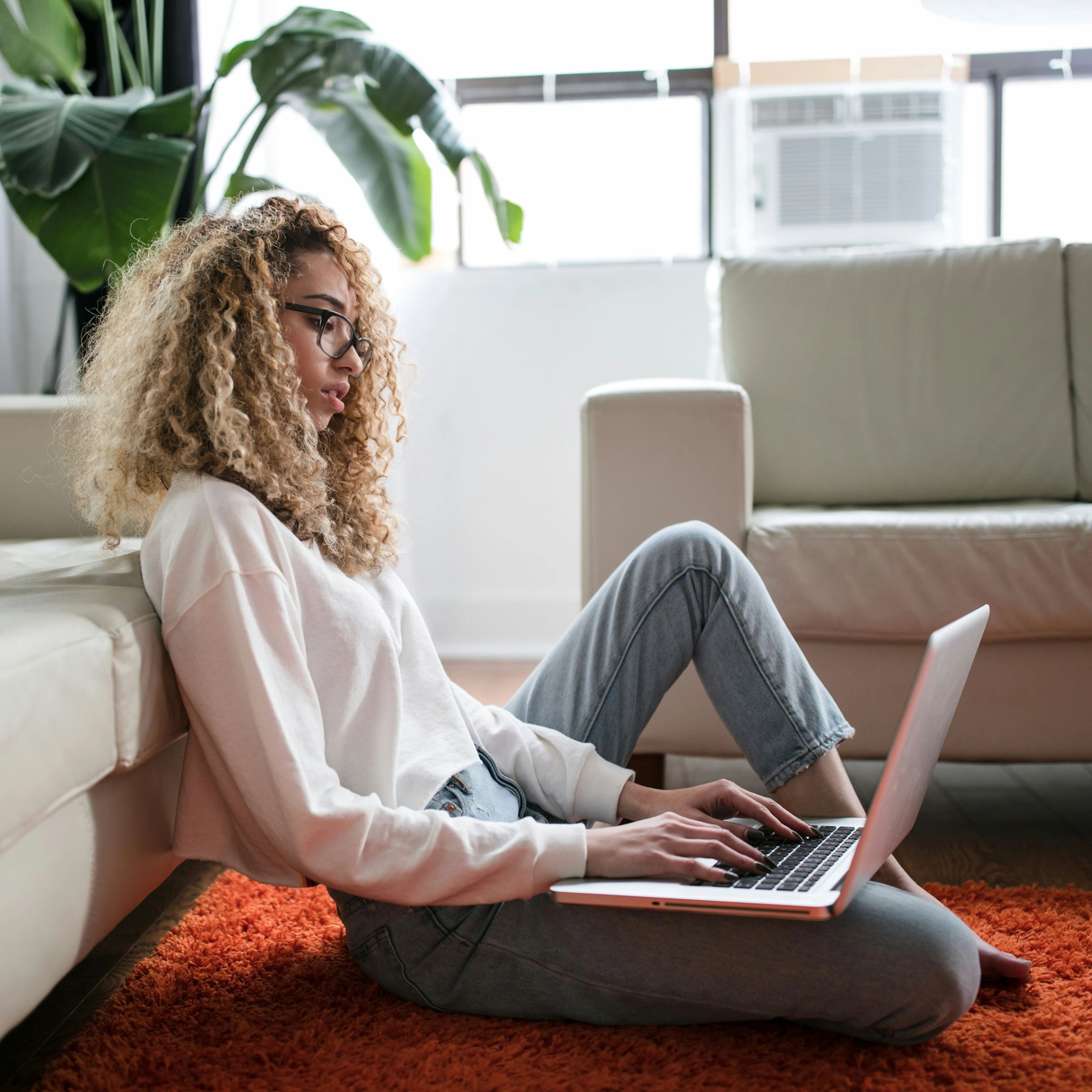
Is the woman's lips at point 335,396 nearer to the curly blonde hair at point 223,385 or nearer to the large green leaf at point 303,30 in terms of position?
the curly blonde hair at point 223,385

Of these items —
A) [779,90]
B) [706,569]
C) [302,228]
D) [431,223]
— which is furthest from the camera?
[779,90]

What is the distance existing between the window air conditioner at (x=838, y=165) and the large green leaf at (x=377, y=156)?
3.04ft

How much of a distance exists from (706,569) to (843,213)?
7.23 feet

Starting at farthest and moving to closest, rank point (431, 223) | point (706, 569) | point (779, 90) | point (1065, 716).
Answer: point (779, 90) → point (431, 223) → point (1065, 716) → point (706, 569)

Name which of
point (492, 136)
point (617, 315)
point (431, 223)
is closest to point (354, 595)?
point (431, 223)

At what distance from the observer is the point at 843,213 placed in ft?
9.87

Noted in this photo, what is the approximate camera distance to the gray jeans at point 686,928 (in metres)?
0.88

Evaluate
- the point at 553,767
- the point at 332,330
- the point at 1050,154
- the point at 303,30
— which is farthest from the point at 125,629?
the point at 1050,154

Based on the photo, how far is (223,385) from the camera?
92cm

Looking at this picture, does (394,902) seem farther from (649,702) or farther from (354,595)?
(649,702)

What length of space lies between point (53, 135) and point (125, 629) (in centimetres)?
154

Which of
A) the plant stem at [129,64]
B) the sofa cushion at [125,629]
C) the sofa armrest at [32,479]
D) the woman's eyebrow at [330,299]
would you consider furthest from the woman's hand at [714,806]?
the plant stem at [129,64]

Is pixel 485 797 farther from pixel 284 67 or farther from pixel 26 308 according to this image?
pixel 26 308

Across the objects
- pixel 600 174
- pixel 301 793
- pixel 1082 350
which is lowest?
pixel 301 793
